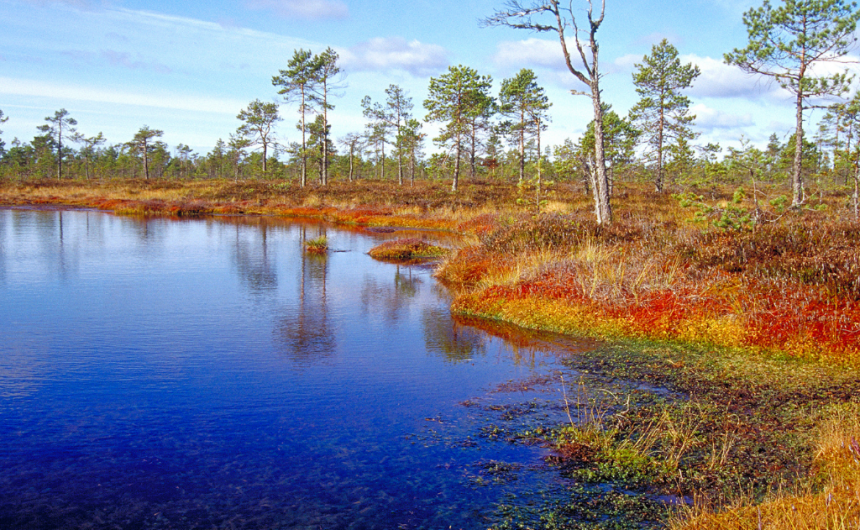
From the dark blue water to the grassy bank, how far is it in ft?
2.86

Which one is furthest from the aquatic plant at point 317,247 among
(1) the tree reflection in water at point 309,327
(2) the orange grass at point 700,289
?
(2) the orange grass at point 700,289

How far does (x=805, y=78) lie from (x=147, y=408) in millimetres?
31546

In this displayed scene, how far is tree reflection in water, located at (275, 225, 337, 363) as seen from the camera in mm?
9000

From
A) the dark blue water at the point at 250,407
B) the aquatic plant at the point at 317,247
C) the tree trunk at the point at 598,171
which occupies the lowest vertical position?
the dark blue water at the point at 250,407

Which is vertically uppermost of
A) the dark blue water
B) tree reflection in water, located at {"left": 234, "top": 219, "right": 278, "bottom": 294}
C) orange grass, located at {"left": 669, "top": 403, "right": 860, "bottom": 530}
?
tree reflection in water, located at {"left": 234, "top": 219, "right": 278, "bottom": 294}

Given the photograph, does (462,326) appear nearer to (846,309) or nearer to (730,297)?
(730,297)

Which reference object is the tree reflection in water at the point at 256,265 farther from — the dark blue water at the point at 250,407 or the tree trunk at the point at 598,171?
the tree trunk at the point at 598,171

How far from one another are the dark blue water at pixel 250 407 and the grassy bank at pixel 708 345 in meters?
0.87

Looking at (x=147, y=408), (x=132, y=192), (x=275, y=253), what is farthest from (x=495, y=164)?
(x=147, y=408)

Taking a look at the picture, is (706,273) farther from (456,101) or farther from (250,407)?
(456,101)

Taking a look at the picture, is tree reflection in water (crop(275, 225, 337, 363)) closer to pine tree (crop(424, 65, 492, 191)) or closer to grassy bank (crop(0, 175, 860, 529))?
grassy bank (crop(0, 175, 860, 529))

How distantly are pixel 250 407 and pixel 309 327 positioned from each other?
392 centimetres

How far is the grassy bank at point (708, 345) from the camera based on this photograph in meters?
4.79

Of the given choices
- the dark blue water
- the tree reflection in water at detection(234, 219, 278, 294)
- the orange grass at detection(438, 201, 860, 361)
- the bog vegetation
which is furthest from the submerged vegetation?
the orange grass at detection(438, 201, 860, 361)
